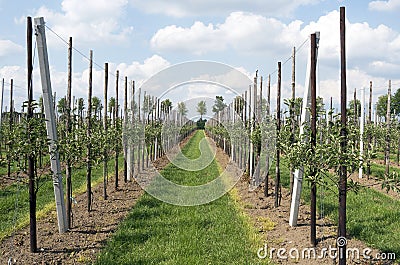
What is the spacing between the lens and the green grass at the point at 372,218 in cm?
831

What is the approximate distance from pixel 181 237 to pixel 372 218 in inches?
190

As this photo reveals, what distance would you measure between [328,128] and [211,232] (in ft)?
13.4

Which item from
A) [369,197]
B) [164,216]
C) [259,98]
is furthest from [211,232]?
[259,98]

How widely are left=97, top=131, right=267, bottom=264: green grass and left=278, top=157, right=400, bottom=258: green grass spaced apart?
206cm

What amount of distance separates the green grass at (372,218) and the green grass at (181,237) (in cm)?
206

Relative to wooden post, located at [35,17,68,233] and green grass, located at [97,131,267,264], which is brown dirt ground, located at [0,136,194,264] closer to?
green grass, located at [97,131,267,264]

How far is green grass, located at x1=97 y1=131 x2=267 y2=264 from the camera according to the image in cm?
790

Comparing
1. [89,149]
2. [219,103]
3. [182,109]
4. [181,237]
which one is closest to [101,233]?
[181,237]

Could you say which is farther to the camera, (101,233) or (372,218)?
(372,218)

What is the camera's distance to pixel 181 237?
364 inches

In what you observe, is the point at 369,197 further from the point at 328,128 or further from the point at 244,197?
the point at 328,128

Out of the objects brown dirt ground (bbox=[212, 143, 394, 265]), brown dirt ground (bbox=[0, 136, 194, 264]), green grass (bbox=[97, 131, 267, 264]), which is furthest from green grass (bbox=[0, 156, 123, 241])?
brown dirt ground (bbox=[212, 143, 394, 265])

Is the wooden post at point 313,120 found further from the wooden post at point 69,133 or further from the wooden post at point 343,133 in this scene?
the wooden post at point 69,133

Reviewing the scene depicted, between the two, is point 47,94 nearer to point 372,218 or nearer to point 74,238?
point 74,238
